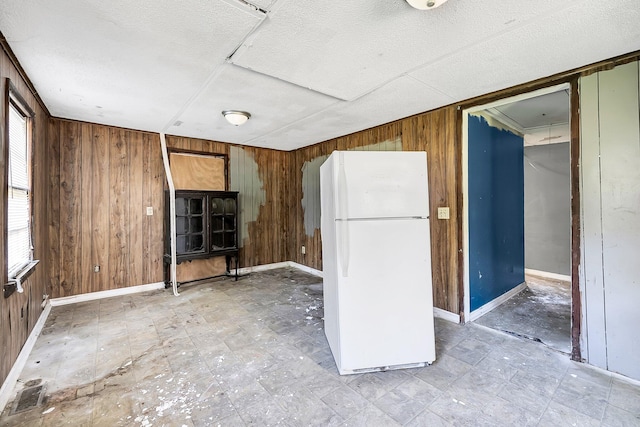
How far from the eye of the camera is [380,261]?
2029 millimetres

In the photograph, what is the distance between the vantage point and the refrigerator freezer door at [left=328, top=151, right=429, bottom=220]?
6.49ft

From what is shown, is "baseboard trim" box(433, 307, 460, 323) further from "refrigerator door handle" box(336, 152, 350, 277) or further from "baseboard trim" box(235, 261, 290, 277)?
"baseboard trim" box(235, 261, 290, 277)

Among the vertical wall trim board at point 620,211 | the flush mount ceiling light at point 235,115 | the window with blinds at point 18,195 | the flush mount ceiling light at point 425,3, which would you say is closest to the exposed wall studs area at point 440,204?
the vertical wall trim board at point 620,211

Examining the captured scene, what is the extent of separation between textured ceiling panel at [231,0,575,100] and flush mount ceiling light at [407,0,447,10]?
0.20 ft

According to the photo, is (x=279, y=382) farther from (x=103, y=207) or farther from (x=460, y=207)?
(x=103, y=207)

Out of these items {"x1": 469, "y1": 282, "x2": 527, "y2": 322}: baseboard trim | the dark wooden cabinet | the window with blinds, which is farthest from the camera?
the dark wooden cabinet

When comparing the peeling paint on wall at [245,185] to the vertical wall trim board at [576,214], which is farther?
the peeling paint on wall at [245,185]

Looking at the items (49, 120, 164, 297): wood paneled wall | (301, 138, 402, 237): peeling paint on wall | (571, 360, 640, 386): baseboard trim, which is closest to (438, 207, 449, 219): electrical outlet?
(571, 360, 640, 386): baseboard trim

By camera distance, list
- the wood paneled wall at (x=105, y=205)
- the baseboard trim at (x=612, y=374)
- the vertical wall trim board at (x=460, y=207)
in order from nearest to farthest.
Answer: the baseboard trim at (x=612, y=374) < the vertical wall trim board at (x=460, y=207) < the wood paneled wall at (x=105, y=205)

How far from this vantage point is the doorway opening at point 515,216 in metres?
2.87

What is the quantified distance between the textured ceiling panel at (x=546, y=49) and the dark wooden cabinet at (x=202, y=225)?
325 centimetres

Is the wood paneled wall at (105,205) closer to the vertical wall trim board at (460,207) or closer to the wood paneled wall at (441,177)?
the wood paneled wall at (441,177)

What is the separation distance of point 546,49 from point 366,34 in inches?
48.7

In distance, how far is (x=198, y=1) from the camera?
55.4 inches
